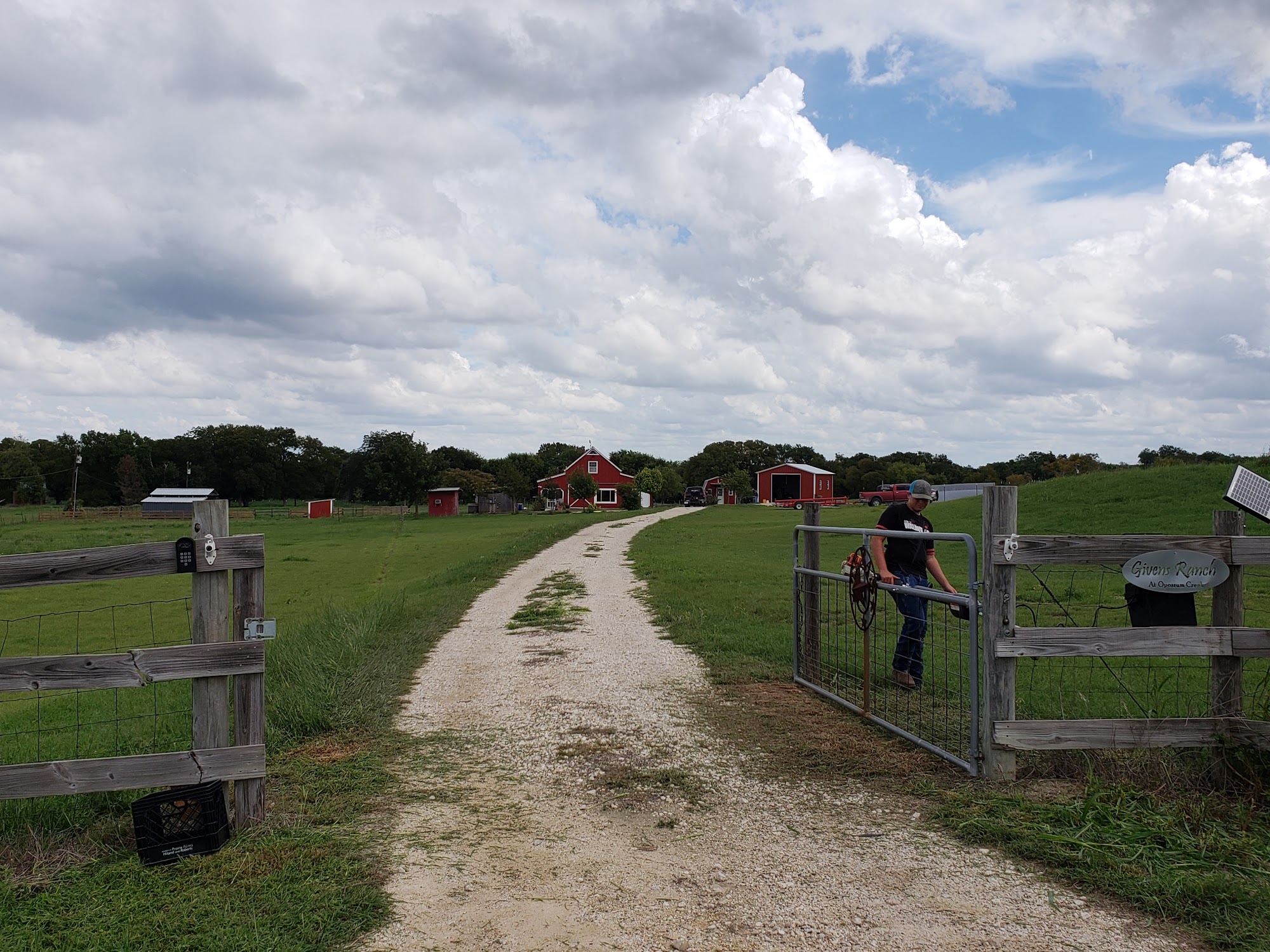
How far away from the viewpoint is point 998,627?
19.1 feet

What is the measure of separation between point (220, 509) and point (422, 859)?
2146 mm

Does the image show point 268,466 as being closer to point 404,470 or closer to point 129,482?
point 129,482

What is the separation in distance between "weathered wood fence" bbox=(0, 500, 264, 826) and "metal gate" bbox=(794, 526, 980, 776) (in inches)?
166

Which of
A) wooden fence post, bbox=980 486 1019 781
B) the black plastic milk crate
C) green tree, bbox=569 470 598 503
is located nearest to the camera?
the black plastic milk crate

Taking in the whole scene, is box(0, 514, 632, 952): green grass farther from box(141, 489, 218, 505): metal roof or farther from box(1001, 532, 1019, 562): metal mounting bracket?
box(141, 489, 218, 505): metal roof

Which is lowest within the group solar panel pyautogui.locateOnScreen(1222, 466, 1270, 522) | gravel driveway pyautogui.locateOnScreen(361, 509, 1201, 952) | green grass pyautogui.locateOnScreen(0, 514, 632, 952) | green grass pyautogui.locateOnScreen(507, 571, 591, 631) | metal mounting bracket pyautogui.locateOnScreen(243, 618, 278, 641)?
green grass pyautogui.locateOnScreen(507, 571, 591, 631)

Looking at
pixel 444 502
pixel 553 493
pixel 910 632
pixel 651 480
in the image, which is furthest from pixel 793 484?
pixel 910 632

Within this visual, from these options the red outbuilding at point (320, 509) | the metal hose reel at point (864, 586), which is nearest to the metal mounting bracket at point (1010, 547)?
the metal hose reel at point (864, 586)

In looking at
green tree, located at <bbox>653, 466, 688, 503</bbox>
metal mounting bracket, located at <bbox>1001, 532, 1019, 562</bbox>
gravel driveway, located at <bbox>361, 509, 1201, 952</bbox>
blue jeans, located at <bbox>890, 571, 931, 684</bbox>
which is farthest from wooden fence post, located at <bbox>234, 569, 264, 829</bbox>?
green tree, located at <bbox>653, 466, 688, 503</bbox>

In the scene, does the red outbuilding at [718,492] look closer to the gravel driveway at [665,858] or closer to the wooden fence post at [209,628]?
the gravel driveway at [665,858]

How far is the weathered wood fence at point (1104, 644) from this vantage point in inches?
226

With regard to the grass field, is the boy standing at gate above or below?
above

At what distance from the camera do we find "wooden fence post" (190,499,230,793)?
5086 millimetres

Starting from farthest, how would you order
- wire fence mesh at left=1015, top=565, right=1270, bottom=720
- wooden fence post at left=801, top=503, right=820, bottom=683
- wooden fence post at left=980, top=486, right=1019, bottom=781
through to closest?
wooden fence post at left=801, top=503, right=820, bottom=683 → wire fence mesh at left=1015, top=565, right=1270, bottom=720 → wooden fence post at left=980, top=486, right=1019, bottom=781
